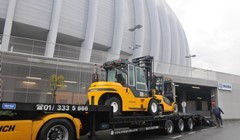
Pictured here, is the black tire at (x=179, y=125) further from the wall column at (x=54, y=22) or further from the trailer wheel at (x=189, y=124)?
Result: the wall column at (x=54, y=22)

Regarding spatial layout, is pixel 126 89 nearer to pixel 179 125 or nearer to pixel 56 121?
pixel 56 121

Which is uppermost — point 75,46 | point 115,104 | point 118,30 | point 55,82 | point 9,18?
point 118,30

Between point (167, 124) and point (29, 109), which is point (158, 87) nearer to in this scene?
point (167, 124)

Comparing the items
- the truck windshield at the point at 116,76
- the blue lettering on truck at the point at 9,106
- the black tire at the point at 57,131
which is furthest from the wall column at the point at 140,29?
the blue lettering on truck at the point at 9,106

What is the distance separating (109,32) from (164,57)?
38.9ft

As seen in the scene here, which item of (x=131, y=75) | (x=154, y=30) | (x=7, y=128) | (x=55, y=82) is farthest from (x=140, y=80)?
(x=154, y=30)

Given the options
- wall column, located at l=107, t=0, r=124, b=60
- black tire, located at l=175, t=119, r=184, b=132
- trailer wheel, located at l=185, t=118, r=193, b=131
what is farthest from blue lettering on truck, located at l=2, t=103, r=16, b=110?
wall column, located at l=107, t=0, r=124, b=60

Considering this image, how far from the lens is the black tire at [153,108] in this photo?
1102 cm

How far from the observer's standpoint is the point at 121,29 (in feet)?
87.0

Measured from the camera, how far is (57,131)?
6.86 metres

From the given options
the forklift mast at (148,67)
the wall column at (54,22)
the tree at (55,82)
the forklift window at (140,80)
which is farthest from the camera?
the wall column at (54,22)

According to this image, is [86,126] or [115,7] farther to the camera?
[115,7]

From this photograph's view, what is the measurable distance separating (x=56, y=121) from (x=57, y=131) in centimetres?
33

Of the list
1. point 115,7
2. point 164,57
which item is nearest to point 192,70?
point 164,57
